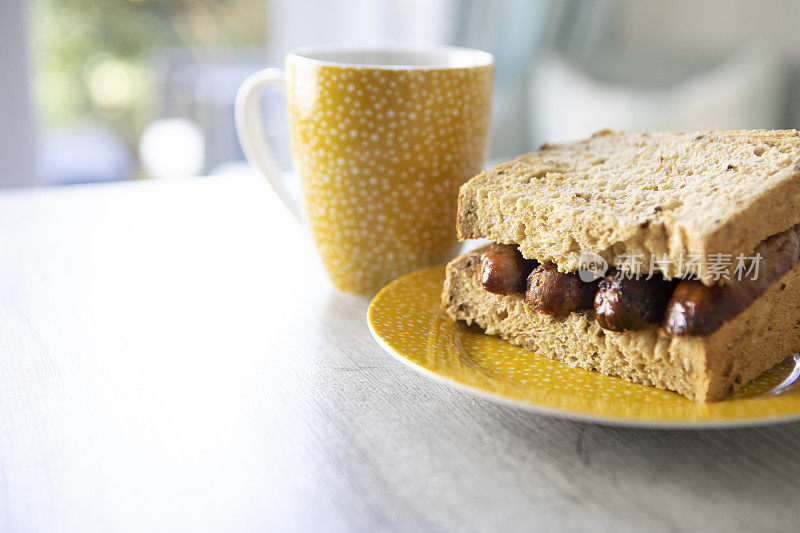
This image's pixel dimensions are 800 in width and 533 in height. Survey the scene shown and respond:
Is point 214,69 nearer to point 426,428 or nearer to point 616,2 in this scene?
point 616,2

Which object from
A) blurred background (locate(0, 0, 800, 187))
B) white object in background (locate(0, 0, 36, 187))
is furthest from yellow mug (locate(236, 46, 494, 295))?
white object in background (locate(0, 0, 36, 187))

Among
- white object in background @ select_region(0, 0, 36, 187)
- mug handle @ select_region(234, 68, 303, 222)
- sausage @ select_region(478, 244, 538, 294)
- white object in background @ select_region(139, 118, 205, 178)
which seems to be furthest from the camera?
white object in background @ select_region(139, 118, 205, 178)

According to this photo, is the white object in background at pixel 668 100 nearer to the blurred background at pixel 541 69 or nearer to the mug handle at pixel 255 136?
the blurred background at pixel 541 69

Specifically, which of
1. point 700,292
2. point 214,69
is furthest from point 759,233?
point 214,69

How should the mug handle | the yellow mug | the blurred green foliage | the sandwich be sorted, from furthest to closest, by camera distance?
the blurred green foliage, the mug handle, the yellow mug, the sandwich

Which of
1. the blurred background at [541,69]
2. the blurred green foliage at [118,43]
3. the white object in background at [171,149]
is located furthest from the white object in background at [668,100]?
the blurred green foliage at [118,43]

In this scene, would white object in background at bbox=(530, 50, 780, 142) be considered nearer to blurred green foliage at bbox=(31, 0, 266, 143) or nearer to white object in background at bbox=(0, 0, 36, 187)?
white object in background at bbox=(0, 0, 36, 187)
